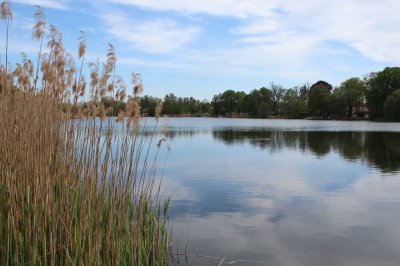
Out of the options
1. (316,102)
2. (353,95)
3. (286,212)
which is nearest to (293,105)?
(316,102)

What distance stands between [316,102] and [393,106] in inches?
1175

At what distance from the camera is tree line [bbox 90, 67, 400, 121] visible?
82562 millimetres

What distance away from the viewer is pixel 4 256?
3504 millimetres

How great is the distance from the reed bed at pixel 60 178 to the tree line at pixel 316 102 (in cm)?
3866

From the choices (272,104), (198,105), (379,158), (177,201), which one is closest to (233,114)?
(198,105)

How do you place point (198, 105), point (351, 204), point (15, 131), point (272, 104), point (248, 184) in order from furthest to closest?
1. point (198, 105)
2. point (272, 104)
3. point (248, 184)
4. point (351, 204)
5. point (15, 131)

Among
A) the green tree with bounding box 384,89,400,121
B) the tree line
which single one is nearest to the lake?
the tree line

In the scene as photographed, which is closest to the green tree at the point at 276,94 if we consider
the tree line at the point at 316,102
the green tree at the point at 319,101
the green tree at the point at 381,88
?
the tree line at the point at 316,102

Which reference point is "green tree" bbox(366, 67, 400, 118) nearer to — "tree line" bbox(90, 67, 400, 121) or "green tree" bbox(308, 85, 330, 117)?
"tree line" bbox(90, 67, 400, 121)

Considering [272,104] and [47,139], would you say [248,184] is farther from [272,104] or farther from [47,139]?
[272,104]

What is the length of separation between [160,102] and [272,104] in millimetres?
128913

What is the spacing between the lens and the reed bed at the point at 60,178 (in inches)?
142

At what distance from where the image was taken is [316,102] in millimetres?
101812

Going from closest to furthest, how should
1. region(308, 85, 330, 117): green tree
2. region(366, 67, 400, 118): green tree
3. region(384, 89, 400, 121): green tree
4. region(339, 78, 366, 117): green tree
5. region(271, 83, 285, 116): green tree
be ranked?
region(384, 89, 400, 121): green tree
region(366, 67, 400, 118): green tree
region(339, 78, 366, 117): green tree
region(308, 85, 330, 117): green tree
region(271, 83, 285, 116): green tree
